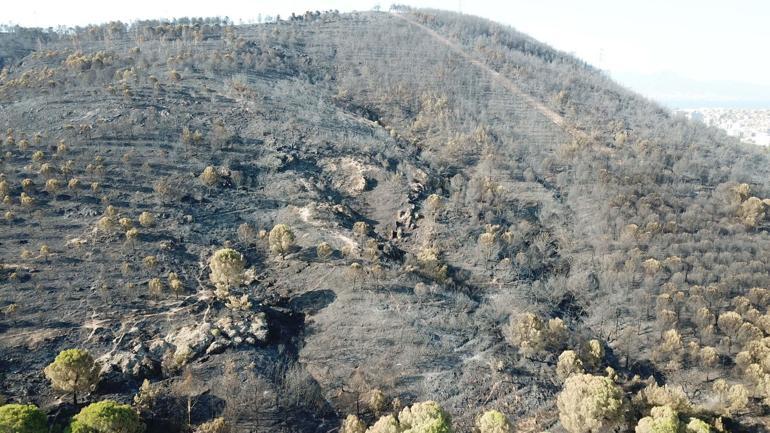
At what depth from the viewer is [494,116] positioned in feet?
257

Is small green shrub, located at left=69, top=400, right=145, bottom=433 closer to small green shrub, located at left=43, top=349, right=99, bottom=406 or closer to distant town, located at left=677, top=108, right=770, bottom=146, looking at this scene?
small green shrub, located at left=43, top=349, right=99, bottom=406

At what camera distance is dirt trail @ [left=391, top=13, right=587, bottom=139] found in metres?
73.6

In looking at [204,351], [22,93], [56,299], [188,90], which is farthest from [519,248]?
[22,93]

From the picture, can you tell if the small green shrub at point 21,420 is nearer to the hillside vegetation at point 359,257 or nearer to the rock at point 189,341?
the hillside vegetation at point 359,257

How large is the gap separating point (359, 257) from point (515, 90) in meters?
54.7

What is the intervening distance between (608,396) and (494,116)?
2193 inches

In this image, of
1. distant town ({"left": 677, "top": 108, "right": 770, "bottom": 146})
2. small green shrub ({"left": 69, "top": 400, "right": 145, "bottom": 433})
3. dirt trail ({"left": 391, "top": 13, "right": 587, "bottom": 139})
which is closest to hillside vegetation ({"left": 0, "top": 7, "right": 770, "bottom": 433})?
small green shrub ({"left": 69, "top": 400, "right": 145, "bottom": 433})

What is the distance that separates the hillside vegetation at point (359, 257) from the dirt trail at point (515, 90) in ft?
1.74

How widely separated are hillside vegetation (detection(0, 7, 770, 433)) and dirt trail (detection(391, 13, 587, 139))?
530mm

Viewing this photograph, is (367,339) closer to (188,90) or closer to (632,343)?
(632,343)

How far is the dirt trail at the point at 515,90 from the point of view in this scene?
73.6 m

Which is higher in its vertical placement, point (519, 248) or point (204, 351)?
point (519, 248)

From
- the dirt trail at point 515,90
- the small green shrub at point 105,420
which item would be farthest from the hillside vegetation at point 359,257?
the dirt trail at point 515,90

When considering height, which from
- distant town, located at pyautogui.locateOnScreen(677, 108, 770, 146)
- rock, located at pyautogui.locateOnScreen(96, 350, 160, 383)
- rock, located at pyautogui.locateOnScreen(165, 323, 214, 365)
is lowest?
rock, located at pyautogui.locateOnScreen(96, 350, 160, 383)
